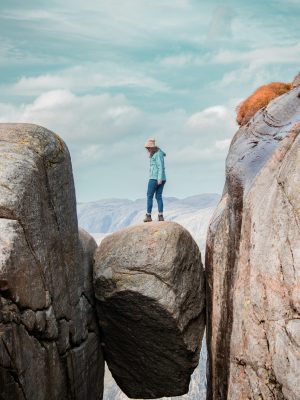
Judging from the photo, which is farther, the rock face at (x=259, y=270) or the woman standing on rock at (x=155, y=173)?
the woman standing on rock at (x=155, y=173)

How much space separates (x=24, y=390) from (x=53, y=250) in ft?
13.6

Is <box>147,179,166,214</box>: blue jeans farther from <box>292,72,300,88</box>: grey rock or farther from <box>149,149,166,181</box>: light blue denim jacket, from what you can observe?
<box>292,72,300,88</box>: grey rock

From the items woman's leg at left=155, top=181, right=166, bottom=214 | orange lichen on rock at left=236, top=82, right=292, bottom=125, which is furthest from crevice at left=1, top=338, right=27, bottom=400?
orange lichen on rock at left=236, top=82, right=292, bottom=125

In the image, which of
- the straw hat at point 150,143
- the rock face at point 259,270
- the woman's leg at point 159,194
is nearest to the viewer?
the rock face at point 259,270

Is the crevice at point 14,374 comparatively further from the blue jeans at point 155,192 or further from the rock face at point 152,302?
the blue jeans at point 155,192

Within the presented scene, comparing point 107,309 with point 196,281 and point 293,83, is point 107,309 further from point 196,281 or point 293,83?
point 293,83

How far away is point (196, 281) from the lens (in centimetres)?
2155

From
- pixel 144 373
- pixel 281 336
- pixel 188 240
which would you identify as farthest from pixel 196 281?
pixel 281 336

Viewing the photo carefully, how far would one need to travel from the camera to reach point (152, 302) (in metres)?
20.4

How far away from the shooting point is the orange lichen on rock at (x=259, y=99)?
79.3 feet

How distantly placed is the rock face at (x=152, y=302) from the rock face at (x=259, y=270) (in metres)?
1.33

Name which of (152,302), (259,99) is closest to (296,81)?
(259,99)

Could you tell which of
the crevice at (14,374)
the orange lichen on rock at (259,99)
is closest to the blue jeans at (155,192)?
the orange lichen on rock at (259,99)

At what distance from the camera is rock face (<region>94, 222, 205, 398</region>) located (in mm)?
20531
